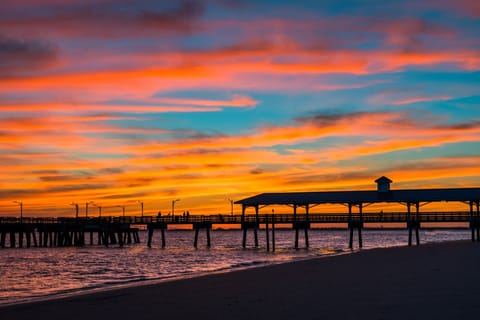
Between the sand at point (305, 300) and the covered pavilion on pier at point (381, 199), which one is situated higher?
the covered pavilion on pier at point (381, 199)

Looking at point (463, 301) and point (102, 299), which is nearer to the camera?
point (463, 301)

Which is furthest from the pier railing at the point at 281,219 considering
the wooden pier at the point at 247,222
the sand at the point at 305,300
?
the sand at the point at 305,300

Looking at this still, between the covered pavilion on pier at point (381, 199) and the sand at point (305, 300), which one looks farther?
the covered pavilion on pier at point (381, 199)

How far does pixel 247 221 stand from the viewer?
75.1 meters

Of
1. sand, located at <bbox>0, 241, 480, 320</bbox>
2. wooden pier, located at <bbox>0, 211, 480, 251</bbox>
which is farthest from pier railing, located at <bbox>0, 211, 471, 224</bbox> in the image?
sand, located at <bbox>0, 241, 480, 320</bbox>

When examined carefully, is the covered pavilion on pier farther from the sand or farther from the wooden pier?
the sand

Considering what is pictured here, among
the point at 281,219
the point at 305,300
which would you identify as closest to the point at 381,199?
the point at 281,219

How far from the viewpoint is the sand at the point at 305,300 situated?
13.9 m

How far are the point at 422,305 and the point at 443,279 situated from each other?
18.7 ft

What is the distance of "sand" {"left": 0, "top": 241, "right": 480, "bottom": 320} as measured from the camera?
45.7 ft

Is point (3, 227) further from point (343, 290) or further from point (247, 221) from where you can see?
point (343, 290)

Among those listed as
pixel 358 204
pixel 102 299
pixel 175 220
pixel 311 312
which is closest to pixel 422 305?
pixel 311 312

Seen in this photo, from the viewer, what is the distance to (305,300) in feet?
53.8

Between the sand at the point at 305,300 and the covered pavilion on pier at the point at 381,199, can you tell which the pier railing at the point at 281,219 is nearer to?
the covered pavilion on pier at the point at 381,199
